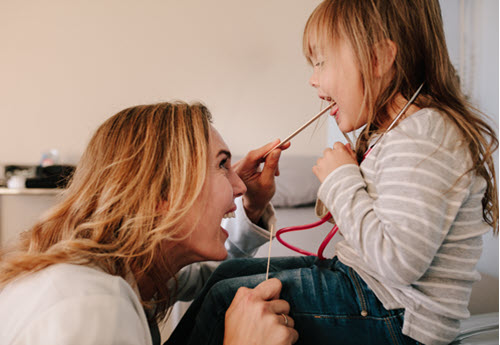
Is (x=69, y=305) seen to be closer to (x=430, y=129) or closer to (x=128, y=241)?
(x=128, y=241)

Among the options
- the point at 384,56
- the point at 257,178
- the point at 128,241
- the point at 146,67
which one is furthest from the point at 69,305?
the point at 146,67

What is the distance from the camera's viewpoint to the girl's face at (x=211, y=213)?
0.85 m

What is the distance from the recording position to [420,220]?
68cm

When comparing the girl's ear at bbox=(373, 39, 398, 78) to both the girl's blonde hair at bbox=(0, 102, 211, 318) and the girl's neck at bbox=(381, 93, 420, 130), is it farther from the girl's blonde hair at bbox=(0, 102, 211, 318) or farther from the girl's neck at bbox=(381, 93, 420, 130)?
the girl's blonde hair at bbox=(0, 102, 211, 318)

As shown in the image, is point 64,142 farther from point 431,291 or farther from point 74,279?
point 431,291

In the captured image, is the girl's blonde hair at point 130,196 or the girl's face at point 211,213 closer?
the girl's blonde hair at point 130,196

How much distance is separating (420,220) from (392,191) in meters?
0.07

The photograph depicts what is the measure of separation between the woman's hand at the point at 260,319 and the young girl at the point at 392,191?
58mm

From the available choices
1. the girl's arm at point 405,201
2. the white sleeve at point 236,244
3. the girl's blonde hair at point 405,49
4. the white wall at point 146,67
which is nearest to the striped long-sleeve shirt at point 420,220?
the girl's arm at point 405,201

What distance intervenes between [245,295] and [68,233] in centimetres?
39

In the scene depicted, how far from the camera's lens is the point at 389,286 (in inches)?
30.4

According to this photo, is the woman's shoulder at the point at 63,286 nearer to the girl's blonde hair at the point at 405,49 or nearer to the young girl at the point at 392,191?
the young girl at the point at 392,191

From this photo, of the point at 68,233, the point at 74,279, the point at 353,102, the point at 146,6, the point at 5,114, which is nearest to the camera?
the point at 74,279

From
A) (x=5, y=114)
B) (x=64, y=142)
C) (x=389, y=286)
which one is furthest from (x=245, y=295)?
(x=5, y=114)
